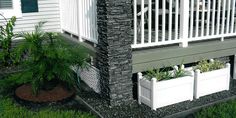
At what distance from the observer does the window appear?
753 cm

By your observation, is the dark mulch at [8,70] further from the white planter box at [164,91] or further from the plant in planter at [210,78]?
the plant in planter at [210,78]

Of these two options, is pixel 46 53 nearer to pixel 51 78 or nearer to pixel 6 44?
pixel 51 78

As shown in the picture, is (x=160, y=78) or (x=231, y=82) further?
(x=231, y=82)

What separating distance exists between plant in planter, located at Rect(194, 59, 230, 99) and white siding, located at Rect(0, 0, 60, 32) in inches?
157

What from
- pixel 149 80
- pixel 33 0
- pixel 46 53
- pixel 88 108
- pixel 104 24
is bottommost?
pixel 88 108

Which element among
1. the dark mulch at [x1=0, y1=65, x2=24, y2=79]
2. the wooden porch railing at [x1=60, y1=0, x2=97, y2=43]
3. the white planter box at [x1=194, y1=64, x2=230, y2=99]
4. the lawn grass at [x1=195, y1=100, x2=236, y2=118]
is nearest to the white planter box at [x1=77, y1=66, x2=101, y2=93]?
the wooden porch railing at [x1=60, y1=0, x2=97, y2=43]

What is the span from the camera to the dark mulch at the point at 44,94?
5.21 m

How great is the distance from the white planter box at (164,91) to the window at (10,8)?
3957 mm

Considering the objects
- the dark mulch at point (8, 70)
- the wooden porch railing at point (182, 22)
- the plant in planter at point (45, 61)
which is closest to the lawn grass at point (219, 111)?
the wooden porch railing at point (182, 22)

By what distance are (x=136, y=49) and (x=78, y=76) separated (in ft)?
4.94

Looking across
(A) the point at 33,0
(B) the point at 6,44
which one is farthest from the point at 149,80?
(A) the point at 33,0

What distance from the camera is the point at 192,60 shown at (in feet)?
19.5

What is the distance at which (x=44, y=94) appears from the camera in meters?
5.37

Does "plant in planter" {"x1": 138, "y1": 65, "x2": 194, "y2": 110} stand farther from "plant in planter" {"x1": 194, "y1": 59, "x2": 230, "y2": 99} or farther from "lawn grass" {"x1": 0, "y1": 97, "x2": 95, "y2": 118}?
"lawn grass" {"x1": 0, "y1": 97, "x2": 95, "y2": 118}
